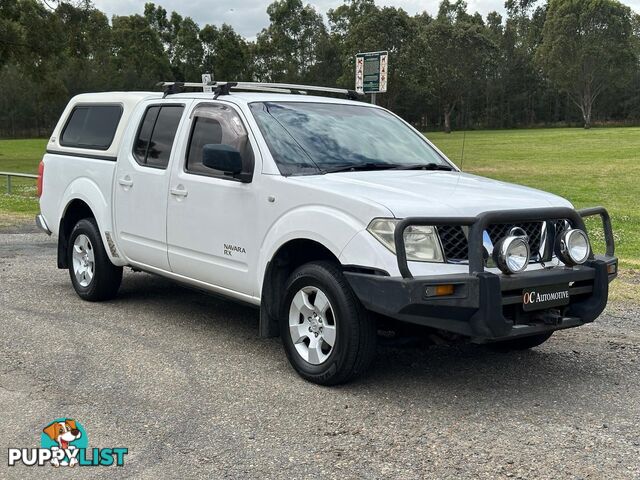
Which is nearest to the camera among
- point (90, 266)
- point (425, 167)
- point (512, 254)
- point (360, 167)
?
point (512, 254)

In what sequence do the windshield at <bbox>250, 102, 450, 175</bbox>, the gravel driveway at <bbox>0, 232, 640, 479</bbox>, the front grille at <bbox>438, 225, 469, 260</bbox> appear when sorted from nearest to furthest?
the gravel driveway at <bbox>0, 232, 640, 479</bbox> < the front grille at <bbox>438, 225, 469, 260</bbox> < the windshield at <bbox>250, 102, 450, 175</bbox>

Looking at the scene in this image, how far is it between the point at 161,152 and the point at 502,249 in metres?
3.22

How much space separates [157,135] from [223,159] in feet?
4.79

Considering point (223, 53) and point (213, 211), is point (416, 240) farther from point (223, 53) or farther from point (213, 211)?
point (223, 53)

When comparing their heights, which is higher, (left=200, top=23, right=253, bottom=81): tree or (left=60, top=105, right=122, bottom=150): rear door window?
(left=200, top=23, right=253, bottom=81): tree

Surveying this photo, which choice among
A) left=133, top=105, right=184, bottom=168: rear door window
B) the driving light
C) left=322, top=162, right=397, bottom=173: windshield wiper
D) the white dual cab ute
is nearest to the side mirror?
the white dual cab ute

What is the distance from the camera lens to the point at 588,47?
83188 millimetres

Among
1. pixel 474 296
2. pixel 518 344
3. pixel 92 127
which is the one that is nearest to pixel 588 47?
pixel 92 127

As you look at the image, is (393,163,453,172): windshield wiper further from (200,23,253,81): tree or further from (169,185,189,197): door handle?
(200,23,253,81): tree

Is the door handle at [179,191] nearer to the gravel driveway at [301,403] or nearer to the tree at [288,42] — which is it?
the gravel driveway at [301,403]

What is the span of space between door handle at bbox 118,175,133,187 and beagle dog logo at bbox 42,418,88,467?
9.03ft

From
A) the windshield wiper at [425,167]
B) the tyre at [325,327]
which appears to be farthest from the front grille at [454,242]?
the windshield wiper at [425,167]

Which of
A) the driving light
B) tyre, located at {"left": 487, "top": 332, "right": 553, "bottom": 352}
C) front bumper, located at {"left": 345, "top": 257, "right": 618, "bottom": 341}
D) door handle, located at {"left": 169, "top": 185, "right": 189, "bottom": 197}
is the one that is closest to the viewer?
front bumper, located at {"left": 345, "top": 257, "right": 618, "bottom": 341}

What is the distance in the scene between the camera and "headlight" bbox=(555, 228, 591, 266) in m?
4.77
